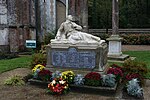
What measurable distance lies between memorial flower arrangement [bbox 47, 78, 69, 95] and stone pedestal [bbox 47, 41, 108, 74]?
3.65 feet

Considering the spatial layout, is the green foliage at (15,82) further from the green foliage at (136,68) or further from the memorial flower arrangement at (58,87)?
the green foliage at (136,68)

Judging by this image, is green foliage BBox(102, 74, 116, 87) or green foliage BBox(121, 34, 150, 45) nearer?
green foliage BBox(102, 74, 116, 87)

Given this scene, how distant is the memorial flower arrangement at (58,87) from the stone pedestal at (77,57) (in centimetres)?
111

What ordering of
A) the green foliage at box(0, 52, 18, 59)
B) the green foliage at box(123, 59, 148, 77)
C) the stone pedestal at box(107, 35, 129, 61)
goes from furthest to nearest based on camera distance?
the green foliage at box(0, 52, 18, 59)
the stone pedestal at box(107, 35, 129, 61)
the green foliage at box(123, 59, 148, 77)

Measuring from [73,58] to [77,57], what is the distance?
149 mm

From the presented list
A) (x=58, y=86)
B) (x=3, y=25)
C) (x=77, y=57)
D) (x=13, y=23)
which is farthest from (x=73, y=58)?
(x=3, y=25)

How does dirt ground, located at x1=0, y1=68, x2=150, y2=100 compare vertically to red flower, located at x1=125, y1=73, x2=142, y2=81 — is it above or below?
below

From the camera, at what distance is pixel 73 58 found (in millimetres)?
7910

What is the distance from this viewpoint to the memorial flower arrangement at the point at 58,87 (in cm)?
663

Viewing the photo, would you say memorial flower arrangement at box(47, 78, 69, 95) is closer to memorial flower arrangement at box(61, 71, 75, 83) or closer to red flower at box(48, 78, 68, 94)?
red flower at box(48, 78, 68, 94)

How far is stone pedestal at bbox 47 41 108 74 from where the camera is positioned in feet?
25.1

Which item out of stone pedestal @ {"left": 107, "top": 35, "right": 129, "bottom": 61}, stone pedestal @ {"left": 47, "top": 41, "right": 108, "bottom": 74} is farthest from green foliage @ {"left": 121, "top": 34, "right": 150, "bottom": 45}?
stone pedestal @ {"left": 47, "top": 41, "right": 108, "bottom": 74}

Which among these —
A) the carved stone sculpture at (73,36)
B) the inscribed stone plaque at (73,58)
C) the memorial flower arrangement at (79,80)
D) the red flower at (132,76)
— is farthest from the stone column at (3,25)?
the red flower at (132,76)

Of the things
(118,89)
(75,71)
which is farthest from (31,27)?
(118,89)
